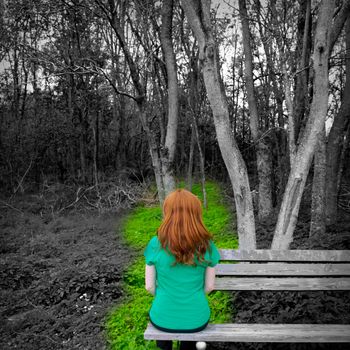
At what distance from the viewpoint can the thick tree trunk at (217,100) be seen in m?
4.65

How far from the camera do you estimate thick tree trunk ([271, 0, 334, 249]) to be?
4.43 m

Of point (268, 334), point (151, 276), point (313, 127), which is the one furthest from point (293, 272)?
point (313, 127)

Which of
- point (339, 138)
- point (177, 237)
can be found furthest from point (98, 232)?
point (177, 237)

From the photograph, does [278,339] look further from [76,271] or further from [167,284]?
[76,271]

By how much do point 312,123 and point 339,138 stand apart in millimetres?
3806

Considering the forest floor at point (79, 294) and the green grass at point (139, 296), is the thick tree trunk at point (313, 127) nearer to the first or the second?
the forest floor at point (79, 294)

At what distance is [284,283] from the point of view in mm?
3744

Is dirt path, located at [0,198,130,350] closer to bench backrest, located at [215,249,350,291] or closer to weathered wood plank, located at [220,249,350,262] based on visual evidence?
bench backrest, located at [215,249,350,291]

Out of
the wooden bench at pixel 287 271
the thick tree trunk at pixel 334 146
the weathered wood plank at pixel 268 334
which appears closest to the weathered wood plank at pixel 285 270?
the wooden bench at pixel 287 271

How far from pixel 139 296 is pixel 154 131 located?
23.7 ft

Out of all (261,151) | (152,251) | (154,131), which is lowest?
(152,251)

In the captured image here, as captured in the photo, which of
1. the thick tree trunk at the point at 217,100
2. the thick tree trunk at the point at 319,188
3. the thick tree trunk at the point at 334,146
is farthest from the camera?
the thick tree trunk at the point at 334,146

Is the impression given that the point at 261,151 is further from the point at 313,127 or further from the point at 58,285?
the point at 58,285

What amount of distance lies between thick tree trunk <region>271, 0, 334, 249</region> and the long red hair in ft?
7.23
